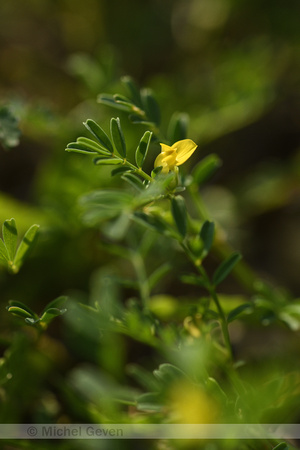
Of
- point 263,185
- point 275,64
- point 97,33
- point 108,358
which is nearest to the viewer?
point 108,358

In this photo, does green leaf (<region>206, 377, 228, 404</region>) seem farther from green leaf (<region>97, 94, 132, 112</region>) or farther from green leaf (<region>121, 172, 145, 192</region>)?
green leaf (<region>97, 94, 132, 112</region>)

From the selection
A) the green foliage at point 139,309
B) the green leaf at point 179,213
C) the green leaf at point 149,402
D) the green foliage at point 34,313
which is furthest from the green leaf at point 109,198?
the green leaf at point 149,402

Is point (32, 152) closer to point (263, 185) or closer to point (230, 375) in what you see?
point (263, 185)

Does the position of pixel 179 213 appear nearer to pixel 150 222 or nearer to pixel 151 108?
pixel 150 222

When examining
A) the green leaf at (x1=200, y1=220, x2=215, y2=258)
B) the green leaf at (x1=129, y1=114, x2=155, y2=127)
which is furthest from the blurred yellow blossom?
the green leaf at (x1=129, y1=114, x2=155, y2=127)

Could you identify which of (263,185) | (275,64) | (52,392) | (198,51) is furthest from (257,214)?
(52,392)

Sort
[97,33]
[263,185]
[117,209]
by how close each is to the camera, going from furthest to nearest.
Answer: [97,33] → [263,185] → [117,209]

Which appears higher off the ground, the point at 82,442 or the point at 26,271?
the point at 26,271
